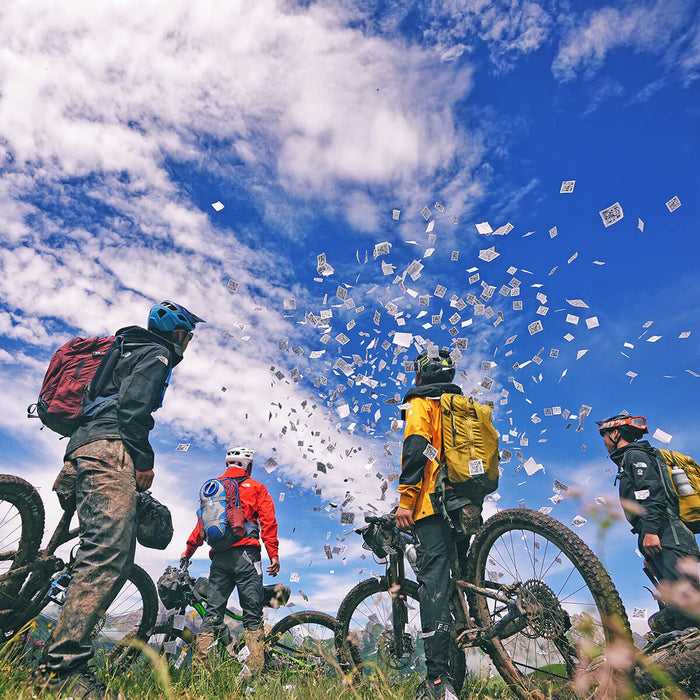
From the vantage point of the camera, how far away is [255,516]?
23.0 ft

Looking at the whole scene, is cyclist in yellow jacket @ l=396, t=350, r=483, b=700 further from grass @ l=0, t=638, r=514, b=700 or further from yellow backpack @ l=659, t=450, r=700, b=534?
yellow backpack @ l=659, t=450, r=700, b=534

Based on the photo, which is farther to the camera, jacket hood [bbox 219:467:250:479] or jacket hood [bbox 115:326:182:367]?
jacket hood [bbox 219:467:250:479]

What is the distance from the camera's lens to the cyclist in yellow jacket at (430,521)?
4066 millimetres

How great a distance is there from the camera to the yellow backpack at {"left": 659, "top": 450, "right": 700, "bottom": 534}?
237 inches

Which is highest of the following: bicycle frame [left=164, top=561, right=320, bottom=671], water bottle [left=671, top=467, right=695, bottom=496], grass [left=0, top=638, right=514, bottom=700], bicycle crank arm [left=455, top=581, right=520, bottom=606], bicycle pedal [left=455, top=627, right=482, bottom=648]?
water bottle [left=671, top=467, right=695, bottom=496]

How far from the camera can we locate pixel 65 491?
13.8 ft

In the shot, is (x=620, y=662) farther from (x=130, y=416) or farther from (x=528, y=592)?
(x=130, y=416)

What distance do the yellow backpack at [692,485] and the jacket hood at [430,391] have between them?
3.50 meters

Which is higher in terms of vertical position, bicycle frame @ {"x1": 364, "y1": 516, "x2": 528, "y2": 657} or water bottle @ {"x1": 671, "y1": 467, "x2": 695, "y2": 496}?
water bottle @ {"x1": 671, "y1": 467, "x2": 695, "y2": 496}

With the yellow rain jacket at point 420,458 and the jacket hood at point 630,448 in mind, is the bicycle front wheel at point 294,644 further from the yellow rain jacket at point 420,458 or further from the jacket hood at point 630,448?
the jacket hood at point 630,448

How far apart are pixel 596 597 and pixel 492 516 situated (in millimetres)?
1079

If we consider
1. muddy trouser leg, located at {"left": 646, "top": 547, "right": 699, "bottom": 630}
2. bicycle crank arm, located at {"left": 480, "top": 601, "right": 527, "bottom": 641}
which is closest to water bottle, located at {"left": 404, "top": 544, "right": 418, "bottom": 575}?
bicycle crank arm, located at {"left": 480, "top": 601, "right": 527, "bottom": 641}

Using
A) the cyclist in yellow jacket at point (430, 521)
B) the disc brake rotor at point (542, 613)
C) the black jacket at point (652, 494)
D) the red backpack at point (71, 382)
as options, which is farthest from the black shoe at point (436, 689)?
the red backpack at point (71, 382)

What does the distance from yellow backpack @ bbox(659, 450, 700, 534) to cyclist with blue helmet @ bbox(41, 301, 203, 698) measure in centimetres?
620
